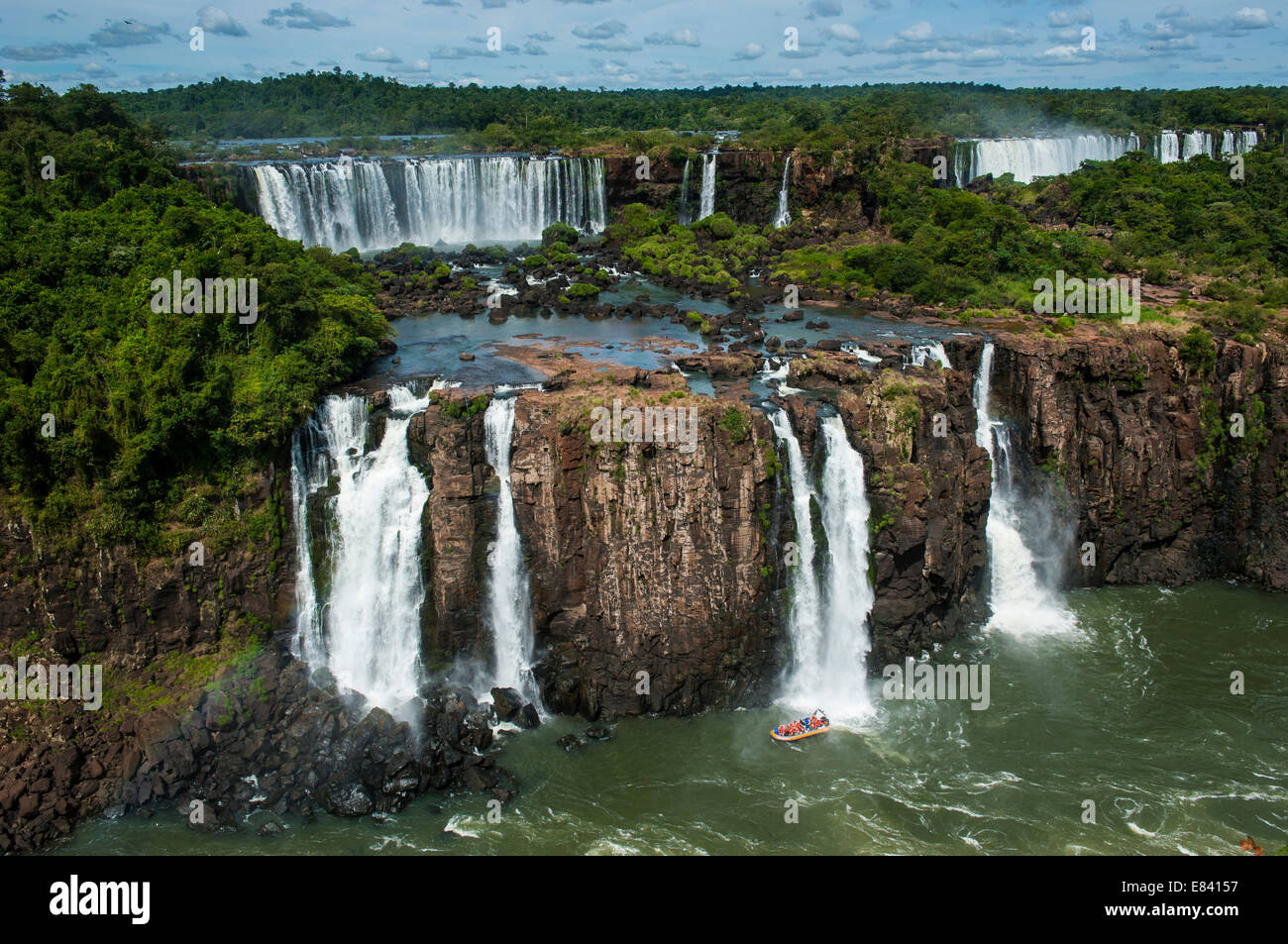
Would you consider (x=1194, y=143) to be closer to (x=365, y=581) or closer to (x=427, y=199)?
(x=427, y=199)

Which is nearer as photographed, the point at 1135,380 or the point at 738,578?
the point at 738,578

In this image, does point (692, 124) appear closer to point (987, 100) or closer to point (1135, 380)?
point (987, 100)

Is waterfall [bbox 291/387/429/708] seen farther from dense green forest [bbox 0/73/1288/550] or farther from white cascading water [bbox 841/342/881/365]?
white cascading water [bbox 841/342/881/365]

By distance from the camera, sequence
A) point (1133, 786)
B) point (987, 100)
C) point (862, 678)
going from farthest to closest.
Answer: point (987, 100), point (862, 678), point (1133, 786)

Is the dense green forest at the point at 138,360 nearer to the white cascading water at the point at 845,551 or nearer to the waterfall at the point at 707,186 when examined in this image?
the white cascading water at the point at 845,551

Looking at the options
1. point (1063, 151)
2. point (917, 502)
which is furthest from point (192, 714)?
point (1063, 151)

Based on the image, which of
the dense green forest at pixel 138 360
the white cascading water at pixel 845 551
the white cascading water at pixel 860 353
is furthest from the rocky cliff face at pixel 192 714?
the white cascading water at pixel 860 353
